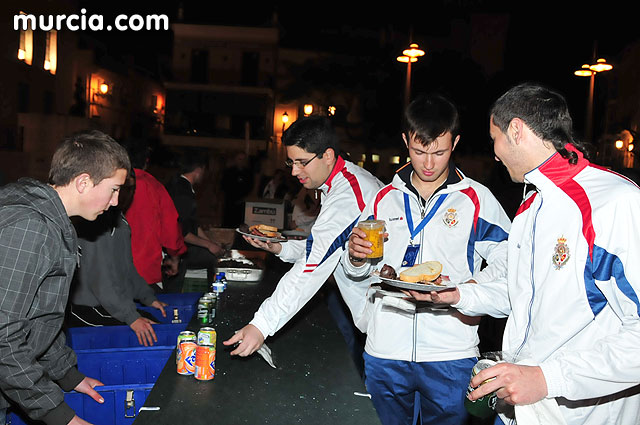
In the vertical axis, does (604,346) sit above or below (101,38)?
below

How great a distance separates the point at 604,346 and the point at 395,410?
1.36m

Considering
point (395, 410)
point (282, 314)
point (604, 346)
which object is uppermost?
point (604, 346)

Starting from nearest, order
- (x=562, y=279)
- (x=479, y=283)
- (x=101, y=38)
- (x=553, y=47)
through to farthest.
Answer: (x=562, y=279), (x=479, y=283), (x=553, y=47), (x=101, y=38)

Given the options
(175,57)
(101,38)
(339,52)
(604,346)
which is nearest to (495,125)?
(604,346)

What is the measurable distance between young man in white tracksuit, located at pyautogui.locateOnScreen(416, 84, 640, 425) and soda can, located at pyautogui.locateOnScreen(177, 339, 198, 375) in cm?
119

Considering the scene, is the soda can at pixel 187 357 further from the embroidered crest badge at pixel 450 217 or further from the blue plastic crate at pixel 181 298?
the blue plastic crate at pixel 181 298

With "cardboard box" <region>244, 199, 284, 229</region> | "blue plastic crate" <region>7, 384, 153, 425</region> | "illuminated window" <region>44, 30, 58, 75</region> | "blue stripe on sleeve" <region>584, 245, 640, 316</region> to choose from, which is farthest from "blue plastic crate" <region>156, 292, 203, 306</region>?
"illuminated window" <region>44, 30, 58, 75</region>

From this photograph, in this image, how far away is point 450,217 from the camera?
276 centimetres

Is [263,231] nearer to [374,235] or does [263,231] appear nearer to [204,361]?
[374,235]

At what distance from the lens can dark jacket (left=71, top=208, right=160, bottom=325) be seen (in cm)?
336

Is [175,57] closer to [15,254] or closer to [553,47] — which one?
[553,47]

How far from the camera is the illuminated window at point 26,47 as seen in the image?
21052 mm

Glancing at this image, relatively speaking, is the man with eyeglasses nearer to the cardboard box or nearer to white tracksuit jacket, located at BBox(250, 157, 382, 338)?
white tracksuit jacket, located at BBox(250, 157, 382, 338)

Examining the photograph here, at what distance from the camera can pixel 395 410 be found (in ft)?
9.30
